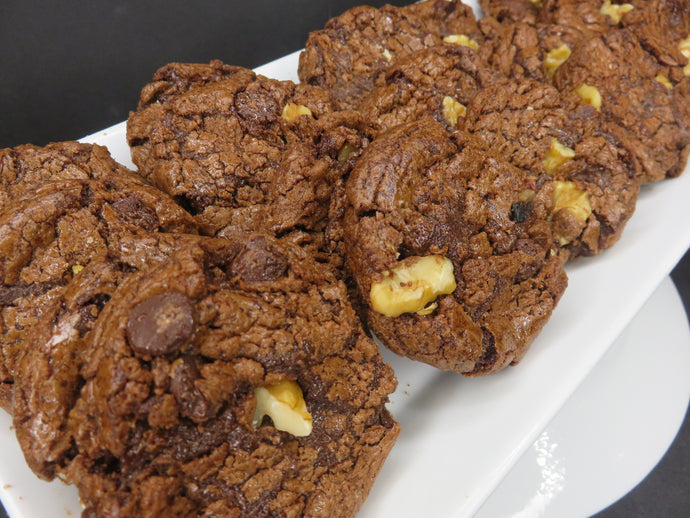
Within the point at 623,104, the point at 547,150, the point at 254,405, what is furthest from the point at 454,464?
the point at 623,104

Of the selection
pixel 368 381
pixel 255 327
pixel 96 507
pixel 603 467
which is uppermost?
pixel 255 327

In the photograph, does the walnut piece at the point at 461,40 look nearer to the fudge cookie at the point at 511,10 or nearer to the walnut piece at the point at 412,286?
the fudge cookie at the point at 511,10

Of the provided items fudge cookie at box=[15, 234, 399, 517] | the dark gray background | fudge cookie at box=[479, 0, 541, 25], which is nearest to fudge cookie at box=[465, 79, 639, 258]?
fudge cookie at box=[479, 0, 541, 25]

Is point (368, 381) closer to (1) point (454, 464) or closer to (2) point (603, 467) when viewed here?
(1) point (454, 464)

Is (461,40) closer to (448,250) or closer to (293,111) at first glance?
(293,111)

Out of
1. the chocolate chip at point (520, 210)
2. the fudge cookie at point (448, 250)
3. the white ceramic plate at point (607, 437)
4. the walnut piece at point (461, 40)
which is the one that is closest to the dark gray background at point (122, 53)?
the white ceramic plate at point (607, 437)

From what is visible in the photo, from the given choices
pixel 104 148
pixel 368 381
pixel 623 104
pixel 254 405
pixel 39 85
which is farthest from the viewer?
pixel 39 85
